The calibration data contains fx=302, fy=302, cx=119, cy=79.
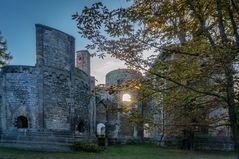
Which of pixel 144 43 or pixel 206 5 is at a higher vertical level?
pixel 206 5

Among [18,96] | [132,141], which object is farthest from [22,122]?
[132,141]

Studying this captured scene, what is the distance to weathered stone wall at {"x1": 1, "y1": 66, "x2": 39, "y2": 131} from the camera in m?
18.5

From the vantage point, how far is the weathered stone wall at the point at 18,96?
730 inches

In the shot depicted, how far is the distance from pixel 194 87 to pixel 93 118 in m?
21.7

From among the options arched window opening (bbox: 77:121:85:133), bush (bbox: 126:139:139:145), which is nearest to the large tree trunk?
arched window opening (bbox: 77:121:85:133)

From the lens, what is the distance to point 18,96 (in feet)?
61.2

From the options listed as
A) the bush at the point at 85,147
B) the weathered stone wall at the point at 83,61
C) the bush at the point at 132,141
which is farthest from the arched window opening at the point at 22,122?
the bush at the point at 132,141

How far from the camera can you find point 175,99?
233 inches

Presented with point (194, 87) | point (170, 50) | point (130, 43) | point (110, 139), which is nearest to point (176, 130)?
point (194, 87)

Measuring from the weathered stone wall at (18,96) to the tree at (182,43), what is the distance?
1428cm

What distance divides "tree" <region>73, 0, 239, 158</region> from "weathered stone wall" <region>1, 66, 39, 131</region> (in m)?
14.3

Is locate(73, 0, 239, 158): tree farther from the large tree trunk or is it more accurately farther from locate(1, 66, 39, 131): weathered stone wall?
locate(1, 66, 39, 131): weathered stone wall

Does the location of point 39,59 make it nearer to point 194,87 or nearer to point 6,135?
point 6,135

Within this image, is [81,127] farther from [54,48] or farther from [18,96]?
[54,48]
